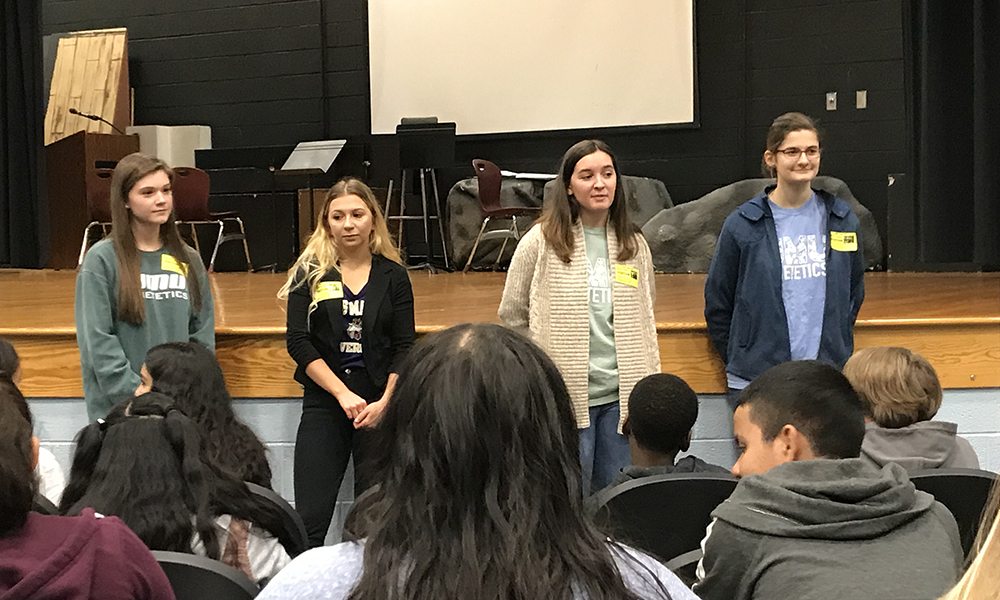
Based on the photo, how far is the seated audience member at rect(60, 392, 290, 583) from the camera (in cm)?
154

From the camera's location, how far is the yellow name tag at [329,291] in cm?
271

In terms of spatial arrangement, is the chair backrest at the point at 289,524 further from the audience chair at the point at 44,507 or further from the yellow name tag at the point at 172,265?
the yellow name tag at the point at 172,265

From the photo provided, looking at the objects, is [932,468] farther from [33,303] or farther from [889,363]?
[33,303]

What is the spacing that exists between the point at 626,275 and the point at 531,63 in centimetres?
561

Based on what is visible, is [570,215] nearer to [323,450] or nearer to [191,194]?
[323,450]

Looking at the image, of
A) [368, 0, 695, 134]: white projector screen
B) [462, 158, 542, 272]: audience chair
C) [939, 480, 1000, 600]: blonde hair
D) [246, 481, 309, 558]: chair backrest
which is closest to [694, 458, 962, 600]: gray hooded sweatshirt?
[939, 480, 1000, 600]: blonde hair

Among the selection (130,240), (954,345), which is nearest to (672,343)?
(954,345)

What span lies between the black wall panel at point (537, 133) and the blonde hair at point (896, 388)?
5.45m

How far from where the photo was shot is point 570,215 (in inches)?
105

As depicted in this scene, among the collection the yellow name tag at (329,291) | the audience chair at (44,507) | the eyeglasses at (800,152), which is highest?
the eyeglasses at (800,152)

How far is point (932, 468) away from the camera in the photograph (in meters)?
1.90

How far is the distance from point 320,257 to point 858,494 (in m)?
1.90

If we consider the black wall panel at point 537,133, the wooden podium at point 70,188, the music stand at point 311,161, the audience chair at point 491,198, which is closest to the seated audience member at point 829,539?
the audience chair at point 491,198

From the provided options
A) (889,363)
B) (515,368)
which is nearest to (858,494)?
(515,368)
